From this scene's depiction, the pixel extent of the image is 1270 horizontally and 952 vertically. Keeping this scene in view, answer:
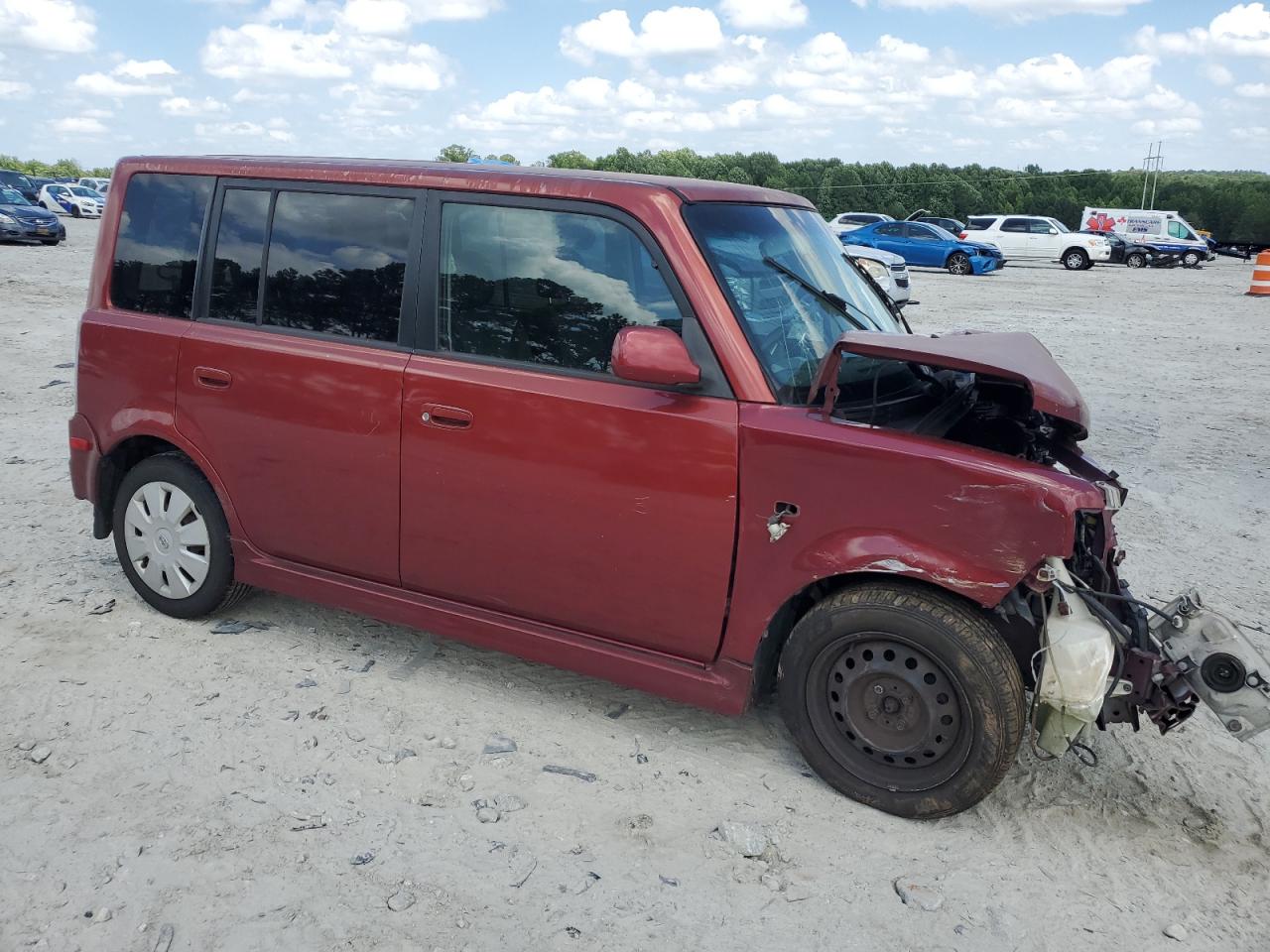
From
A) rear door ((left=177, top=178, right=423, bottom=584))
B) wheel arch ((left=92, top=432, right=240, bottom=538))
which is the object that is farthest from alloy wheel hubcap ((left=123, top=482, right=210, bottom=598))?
rear door ((left=177, top=178, right=423, bottom=584))

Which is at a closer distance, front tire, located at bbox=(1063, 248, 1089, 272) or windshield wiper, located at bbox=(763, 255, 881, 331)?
windshield wiper, located at bbox=(763, 255, 881, 331)

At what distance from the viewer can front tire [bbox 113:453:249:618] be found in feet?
15.0

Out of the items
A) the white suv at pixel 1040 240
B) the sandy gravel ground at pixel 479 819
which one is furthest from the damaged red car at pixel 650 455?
the white suv at pixel 1040 240

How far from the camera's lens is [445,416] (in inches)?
150

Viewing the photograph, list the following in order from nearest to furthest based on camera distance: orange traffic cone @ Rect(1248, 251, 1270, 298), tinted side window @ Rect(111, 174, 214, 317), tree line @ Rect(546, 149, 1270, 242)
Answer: tinted side window @ Rect(111, 174, 214, 317) < orange traffic cone @ Rect(1248, 251, 1270, 298) < tree line @ Rect(546, 149, 1270, 242)

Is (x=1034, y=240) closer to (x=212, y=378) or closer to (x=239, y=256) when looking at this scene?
(x=239, y=256)

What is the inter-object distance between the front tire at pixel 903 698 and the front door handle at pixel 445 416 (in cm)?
138

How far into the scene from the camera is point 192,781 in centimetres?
352

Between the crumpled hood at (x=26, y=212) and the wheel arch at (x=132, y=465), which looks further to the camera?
the crumpled hood at (x=26, y=212)

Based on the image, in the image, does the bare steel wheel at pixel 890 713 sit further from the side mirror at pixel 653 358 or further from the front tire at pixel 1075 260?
the front tire at pixel 1075 260

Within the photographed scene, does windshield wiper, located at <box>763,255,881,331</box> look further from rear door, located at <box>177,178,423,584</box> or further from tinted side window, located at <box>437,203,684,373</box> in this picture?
rear door, located at <box>177,178,423,584</box>

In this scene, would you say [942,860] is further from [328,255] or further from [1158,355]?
[1158,355]

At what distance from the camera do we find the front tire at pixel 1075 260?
1256 inches

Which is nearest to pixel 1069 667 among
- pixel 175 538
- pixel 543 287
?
pixel 543 287
